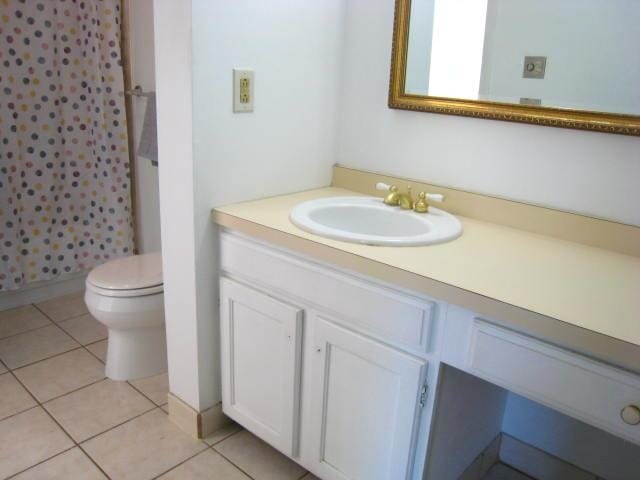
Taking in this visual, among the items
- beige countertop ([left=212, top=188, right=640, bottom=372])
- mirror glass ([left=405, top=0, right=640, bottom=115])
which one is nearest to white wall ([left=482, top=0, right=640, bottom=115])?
mirror glass ([left=405, top=0, right=640, bottom=115])

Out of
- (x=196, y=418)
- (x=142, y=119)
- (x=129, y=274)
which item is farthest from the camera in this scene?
(x=142, y=119)

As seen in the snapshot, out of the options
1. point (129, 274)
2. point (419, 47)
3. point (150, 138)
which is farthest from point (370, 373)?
point (150, 138)

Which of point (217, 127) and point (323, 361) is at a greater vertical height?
point (217, 127)

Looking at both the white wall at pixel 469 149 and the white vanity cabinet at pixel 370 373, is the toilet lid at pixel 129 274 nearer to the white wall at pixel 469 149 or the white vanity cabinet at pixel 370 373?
the white vanity cabinet at pixel 370 373

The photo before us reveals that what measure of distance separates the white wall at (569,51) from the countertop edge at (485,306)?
65cm

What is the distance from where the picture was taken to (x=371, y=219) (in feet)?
5.54

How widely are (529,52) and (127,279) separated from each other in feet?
5.06

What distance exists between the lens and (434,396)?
1.22 metres

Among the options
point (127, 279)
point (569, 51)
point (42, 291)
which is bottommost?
point (42, 291)

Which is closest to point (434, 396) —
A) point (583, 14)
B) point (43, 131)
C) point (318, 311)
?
point (318, 311)

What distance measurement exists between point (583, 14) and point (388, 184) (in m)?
0.73

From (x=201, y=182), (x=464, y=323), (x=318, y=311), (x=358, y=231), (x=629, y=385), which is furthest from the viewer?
(x=358, y=231)

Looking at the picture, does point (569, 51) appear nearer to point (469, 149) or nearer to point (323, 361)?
point (469, 149)

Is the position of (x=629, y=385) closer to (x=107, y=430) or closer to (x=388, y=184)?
(x=388, y=184)
